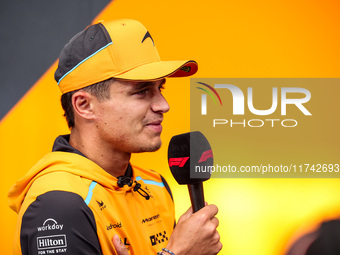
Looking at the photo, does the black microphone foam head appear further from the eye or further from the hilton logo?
the hilton logo

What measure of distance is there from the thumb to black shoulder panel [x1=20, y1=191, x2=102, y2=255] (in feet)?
0.16

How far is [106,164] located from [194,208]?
12.0 inches

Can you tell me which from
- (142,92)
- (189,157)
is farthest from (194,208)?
(142,92)

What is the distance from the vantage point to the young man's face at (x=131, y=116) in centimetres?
137

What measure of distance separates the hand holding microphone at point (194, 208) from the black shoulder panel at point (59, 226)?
0.22 meters

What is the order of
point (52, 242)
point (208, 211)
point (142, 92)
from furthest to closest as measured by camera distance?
1. point (142, 92)
2. point (208, 211)
3. point (52, 242)

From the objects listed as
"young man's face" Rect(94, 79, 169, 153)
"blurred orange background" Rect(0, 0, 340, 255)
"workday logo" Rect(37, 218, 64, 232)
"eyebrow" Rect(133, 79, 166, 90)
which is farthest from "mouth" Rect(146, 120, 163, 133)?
"blurred orange background" Rect(0, 0, 340, 255)

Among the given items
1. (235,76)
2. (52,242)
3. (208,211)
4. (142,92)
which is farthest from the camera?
(235,76)

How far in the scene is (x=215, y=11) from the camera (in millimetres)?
2240

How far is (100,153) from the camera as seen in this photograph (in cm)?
142

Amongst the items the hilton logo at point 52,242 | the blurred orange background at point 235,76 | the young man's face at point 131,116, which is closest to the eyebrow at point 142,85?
the young man's face at point 131,116

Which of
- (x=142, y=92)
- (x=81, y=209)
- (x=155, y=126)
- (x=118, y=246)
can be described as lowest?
(x=118, y=246)

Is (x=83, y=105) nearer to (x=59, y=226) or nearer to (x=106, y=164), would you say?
(x=106, y=164)

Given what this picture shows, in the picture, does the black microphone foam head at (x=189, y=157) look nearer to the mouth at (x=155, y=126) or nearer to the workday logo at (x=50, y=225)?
the mouth at (x=155, y=126)
